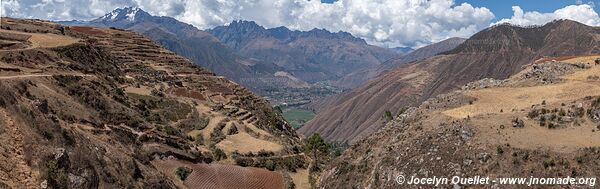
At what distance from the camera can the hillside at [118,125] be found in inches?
1067

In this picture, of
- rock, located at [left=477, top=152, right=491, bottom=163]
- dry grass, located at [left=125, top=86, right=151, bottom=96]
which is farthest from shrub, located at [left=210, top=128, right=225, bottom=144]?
rock, located at [left=477, top=152, right=491, bottom=163]

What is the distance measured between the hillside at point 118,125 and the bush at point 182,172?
0.17 metres

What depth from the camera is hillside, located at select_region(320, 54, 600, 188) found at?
1323 inches

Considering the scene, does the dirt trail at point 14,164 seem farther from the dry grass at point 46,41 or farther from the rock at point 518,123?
the dry grass at point 46,41

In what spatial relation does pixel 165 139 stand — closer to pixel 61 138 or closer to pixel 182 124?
pixel 182 124

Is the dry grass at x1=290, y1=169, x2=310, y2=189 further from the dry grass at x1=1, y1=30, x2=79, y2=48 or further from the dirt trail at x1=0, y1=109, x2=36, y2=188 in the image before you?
the dry grass at x1=1, y1=30, x2=79, y2=48

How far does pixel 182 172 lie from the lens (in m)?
51.0

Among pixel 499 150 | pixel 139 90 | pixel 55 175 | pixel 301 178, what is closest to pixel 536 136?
pixel 499 150

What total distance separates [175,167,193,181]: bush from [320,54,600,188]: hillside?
13723mm

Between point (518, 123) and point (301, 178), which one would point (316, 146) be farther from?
point (518, 123)

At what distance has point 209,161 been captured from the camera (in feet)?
201

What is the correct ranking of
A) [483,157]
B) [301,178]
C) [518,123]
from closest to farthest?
1. [483,157]
2. [518,123]
3. [301,178]

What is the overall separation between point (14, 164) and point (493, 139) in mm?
30299

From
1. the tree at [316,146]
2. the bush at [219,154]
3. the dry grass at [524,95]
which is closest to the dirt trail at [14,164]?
the dry grass at [524,95]
